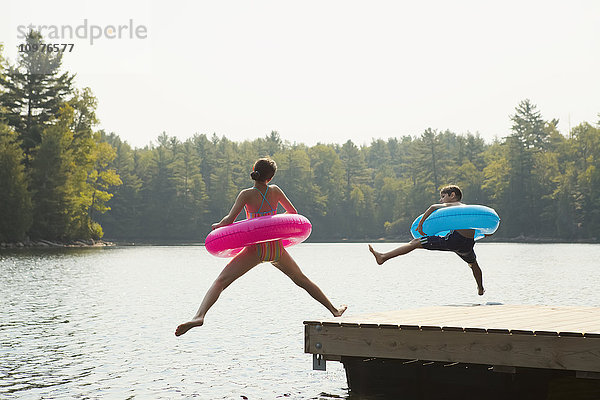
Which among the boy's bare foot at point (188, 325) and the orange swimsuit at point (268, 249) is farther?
the orange swimsuit at point (268, 249)

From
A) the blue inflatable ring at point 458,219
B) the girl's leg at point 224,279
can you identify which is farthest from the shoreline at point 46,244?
the girl's leg at point 224,279

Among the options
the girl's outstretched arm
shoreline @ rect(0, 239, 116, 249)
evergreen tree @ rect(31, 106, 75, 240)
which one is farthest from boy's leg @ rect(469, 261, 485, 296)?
evergreen tree @ rect(31, 106, 75, 240)

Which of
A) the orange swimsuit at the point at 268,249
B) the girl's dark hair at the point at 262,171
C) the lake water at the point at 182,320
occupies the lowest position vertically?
the lake water at the point at 182,320

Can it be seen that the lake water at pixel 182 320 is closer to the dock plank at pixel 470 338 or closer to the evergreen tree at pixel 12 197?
the dock plank at pixel 470 338

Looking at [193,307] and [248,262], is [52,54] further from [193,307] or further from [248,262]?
[248,262]

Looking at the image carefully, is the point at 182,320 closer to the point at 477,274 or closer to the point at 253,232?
the point at 477,274

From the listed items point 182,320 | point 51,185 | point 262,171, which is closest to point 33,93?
point 51,185

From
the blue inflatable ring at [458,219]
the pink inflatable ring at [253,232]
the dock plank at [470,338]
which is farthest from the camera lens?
the blue inflatable ring at [458,219]

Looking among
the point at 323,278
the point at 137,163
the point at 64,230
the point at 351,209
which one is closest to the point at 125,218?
the point at 137,163

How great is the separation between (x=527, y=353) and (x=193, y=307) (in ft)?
47.3

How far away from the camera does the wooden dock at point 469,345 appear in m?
7.06

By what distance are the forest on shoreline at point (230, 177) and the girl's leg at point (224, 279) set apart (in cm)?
5020

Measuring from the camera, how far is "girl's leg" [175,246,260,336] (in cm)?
830

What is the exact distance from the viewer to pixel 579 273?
106 feet
